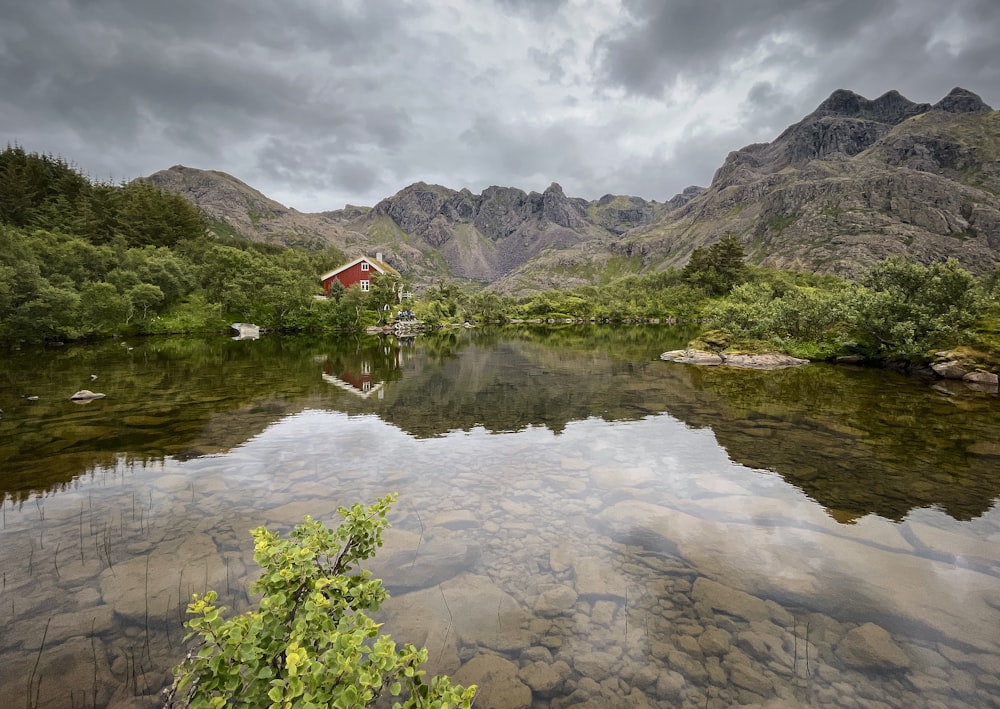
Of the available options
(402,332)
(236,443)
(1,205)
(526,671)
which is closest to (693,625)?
(526,671)

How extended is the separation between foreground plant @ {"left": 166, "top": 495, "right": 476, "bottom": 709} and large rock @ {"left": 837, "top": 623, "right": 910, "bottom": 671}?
274 inches

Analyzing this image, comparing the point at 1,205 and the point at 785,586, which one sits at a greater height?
the point at 1,205

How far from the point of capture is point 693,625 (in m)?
7.61

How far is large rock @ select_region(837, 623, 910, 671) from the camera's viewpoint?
22.3 feet

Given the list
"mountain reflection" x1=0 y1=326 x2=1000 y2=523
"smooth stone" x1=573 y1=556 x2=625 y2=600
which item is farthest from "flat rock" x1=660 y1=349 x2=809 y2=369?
"smooth stone" x1=573 y1=556 x2=625 y2=600

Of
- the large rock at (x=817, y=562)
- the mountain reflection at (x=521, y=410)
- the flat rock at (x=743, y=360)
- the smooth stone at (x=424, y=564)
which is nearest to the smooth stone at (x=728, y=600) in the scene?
the large rock at (x=817, y=562)

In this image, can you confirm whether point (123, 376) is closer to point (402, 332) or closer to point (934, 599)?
point (934, 599)

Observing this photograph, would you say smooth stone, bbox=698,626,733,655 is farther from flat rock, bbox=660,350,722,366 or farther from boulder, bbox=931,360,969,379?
flat rock, bbox=660,350,722,366

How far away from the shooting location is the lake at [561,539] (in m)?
6.65

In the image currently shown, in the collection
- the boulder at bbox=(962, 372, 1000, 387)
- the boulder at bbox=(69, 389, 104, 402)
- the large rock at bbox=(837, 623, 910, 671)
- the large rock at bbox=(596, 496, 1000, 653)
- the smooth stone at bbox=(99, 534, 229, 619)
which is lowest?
the large rock at bbox=(837, 623, 910, 671)

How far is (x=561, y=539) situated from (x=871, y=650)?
5730mm

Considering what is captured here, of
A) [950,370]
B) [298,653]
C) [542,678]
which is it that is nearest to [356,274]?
[950,370]

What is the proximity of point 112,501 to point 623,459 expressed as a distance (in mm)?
15832

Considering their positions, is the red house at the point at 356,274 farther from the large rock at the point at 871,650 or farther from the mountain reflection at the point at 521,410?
the large rock at the point at 871,650
